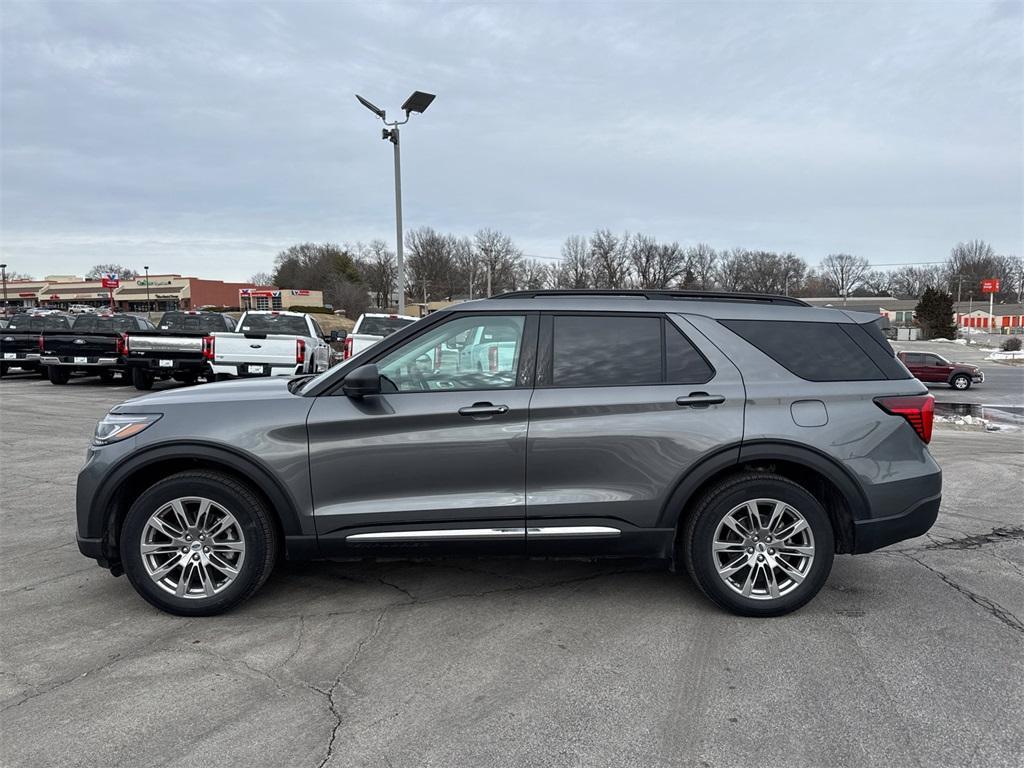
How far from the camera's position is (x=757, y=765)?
267cm

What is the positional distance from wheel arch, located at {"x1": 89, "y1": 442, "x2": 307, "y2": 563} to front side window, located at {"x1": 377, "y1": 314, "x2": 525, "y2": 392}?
2.73 ft

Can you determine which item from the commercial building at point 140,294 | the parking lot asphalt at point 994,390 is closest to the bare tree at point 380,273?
the commercial building at point 140,294

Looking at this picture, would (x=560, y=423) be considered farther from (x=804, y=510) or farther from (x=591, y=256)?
(x=591, y=256)

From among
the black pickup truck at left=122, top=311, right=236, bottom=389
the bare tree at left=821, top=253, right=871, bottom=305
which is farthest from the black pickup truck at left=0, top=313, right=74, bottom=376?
the bare tree at left=821, top=253, right=871, bottom=305

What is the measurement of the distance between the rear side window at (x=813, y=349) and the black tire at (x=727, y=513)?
66 centimetres

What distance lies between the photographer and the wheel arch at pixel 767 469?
12.6ft

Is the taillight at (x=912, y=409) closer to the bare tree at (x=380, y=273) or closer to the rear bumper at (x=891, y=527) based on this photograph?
the rear bumper at (x=891, y=527)

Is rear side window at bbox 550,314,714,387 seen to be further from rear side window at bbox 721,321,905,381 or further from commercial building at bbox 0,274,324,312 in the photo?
commercial building at bbox 0,274,324,312

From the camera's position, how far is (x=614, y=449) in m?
3.84

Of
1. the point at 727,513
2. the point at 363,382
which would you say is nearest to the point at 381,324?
the point at 363,382

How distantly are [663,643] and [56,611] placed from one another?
11.4 feet

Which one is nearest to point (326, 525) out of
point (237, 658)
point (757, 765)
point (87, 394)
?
point (237, 658)

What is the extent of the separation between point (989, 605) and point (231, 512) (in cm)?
444

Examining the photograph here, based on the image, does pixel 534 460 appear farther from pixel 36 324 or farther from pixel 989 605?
pixel 36 324
